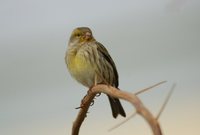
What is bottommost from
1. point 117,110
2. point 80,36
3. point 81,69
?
point 117,110

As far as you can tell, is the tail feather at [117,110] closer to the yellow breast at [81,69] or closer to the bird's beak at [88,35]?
the yellow breast at [81,69]

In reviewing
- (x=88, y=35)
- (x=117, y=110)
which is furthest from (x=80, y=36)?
(x=117, y=110)

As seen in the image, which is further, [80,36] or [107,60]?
[80,36]

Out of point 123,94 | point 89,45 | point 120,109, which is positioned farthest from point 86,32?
point 123,94

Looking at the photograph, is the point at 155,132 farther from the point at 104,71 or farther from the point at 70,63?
the point at 70,63

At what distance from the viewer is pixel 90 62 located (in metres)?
1.53

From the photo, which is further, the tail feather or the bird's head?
the bird's head

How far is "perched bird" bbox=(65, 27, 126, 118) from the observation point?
1484 millimetres

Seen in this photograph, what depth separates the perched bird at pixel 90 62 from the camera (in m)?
1.48

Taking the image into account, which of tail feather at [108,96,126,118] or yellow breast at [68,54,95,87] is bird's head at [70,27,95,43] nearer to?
yellow breast at [68,54,95,87]

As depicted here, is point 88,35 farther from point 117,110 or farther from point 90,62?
point 117,110

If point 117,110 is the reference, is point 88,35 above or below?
above

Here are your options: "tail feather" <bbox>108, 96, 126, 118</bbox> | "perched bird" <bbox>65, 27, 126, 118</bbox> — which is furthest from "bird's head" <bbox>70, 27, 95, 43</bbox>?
"tail feather" <bbox>108, 96, 126, 118</bbox>

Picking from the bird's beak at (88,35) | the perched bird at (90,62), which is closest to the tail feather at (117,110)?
the perched bird at (90,62)
